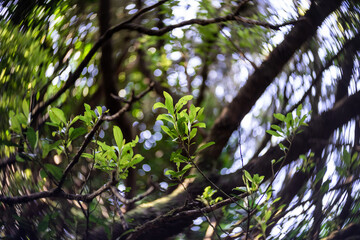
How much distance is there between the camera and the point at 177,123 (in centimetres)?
40

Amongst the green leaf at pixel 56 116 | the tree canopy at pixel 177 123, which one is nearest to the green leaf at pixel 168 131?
the tree canopy at pixel 177 123

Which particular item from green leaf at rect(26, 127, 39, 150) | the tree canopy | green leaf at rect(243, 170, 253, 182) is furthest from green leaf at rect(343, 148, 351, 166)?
green leaf at rect(26, 127, 39, 150)

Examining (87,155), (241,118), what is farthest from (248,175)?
(87,155)

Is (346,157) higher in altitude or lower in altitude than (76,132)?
lower

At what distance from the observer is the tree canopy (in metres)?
0.41

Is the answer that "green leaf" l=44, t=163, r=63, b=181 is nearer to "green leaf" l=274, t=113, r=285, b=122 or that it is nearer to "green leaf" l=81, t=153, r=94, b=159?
"green leaf" l=81, t=153, r=94, b=159

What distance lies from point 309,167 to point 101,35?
307mm

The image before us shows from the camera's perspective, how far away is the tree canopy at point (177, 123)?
1.35 feet

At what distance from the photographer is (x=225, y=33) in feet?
1.52

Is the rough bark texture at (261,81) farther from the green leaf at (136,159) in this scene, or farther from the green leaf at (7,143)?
the green leaf at (7,143)

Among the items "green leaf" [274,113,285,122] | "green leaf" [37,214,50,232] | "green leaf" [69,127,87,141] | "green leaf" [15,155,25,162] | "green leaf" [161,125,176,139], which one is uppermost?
"green leaf" [69,127,87,141]

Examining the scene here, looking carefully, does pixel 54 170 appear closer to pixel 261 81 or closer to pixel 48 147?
pixel 48 147

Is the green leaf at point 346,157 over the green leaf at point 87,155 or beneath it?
beneath

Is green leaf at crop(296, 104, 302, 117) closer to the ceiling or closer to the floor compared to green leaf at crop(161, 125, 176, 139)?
closer to the floor
